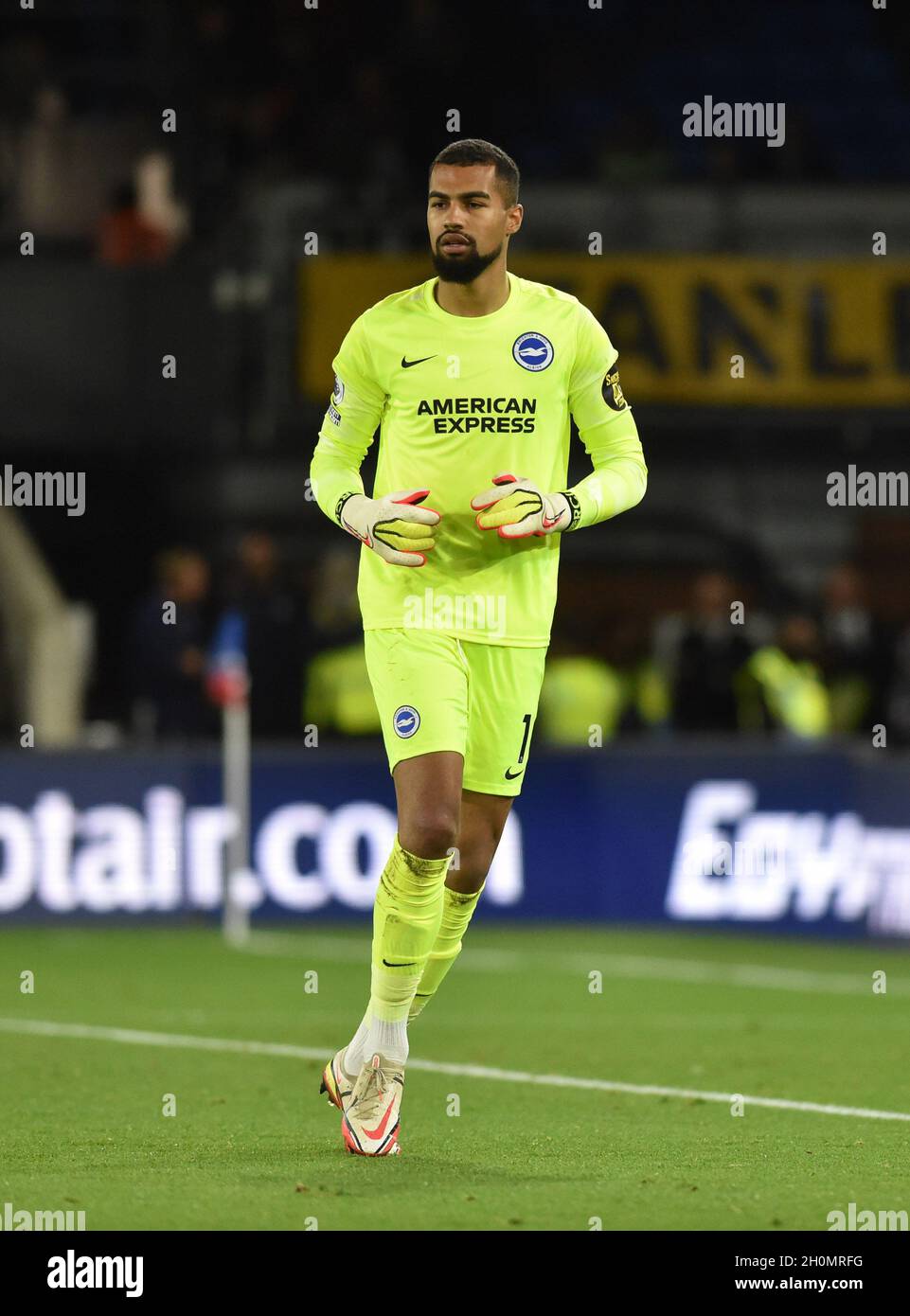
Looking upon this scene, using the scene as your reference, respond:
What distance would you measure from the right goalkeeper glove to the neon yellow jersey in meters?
0.17

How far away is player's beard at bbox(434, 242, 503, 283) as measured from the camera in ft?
23.9

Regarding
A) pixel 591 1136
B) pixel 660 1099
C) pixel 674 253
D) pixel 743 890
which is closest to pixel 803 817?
pixel 743 890

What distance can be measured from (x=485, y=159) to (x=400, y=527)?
1087 millimetres

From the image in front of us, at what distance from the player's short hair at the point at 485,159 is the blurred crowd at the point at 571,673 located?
9.41 m

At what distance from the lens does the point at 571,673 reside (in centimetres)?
1814

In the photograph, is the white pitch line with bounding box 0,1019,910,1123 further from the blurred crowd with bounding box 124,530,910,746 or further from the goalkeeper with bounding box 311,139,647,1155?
the blurred crowd with bounding box 124,530,910,746

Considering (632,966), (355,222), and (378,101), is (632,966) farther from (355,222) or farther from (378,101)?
(378,101)

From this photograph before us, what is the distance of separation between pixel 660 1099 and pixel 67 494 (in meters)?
Result: 13.6

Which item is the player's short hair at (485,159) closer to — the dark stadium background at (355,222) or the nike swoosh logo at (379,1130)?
the nike swoosh logo at (379,1130)

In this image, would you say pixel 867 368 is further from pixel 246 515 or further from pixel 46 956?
pixel 46 956

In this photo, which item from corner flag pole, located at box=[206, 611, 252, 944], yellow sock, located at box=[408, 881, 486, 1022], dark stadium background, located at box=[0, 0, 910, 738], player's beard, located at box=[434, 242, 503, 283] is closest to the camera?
player's beard, located at box=[434, 242, 503, 283]

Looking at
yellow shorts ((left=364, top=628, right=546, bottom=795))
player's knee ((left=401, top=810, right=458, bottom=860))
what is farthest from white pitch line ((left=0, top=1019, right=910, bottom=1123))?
player's knee ((left=401, top=810, right=458, bottom=860))

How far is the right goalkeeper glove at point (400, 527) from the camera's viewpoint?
7.14 m

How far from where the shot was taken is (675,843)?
1602 centimetres
